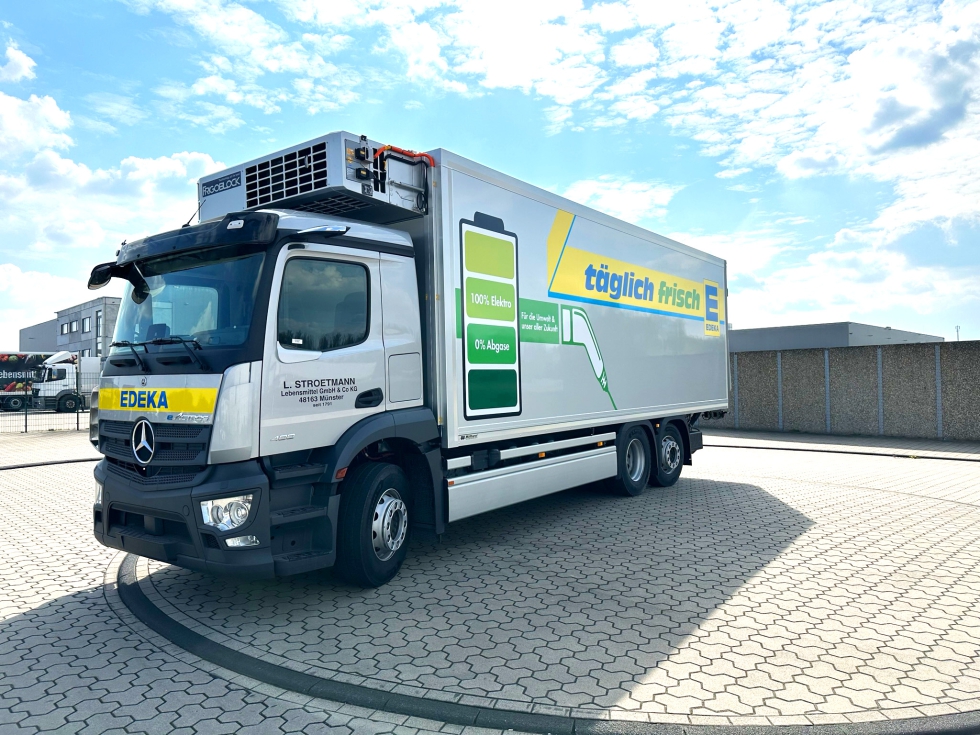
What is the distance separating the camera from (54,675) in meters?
4.02

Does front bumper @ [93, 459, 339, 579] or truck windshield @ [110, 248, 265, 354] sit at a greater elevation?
truck windshield @ [110, 248, 265, 354]

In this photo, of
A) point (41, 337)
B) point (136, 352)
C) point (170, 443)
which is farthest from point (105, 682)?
point (41, 337)

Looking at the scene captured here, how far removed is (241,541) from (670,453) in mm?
7343

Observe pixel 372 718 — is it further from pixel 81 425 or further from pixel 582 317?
pixel 81 425

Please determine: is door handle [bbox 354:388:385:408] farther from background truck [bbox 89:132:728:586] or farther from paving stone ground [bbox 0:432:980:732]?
paving stone ground [bbox 0:432:980:732]

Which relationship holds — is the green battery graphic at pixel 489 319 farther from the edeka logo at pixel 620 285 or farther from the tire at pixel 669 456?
the tire at pixel 669 456

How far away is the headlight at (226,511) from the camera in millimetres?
4504

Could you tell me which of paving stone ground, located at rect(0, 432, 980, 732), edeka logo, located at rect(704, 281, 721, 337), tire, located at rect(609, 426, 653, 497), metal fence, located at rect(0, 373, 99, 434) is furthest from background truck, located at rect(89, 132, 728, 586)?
metal fence, located at rect(0, 373, 99, 434)

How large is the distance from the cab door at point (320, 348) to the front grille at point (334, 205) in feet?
1.95

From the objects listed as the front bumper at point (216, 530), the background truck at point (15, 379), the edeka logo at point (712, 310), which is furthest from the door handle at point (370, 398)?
the background truck at point (15, 379)

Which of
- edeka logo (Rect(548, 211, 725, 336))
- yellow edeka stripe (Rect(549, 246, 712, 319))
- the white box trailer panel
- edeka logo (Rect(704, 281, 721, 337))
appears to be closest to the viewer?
the white box trailer panel

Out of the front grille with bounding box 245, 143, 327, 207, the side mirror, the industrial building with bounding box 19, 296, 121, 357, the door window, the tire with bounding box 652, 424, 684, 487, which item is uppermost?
the industrial building with bounding box 19, 296, 121, 357

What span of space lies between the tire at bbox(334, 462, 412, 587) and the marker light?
0.73m

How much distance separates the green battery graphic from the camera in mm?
6203
